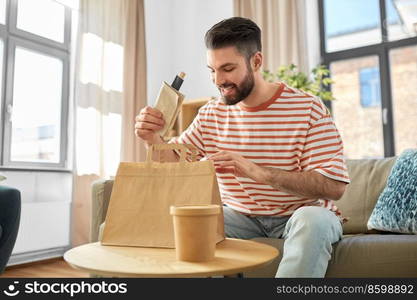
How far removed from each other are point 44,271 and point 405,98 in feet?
9.95

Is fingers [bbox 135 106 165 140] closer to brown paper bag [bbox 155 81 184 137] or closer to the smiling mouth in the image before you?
brown paper bag [bbox 155 81 184 137]

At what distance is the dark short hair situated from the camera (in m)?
1.22

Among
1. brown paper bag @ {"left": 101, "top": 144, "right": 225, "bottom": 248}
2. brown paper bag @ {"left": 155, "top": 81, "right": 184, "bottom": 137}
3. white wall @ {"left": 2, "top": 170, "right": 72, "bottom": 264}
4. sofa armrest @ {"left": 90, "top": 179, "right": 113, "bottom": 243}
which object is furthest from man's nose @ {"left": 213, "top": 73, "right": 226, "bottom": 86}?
white wall @ {"left": 2, "top": 170, "right": 72, "bottom": 264}

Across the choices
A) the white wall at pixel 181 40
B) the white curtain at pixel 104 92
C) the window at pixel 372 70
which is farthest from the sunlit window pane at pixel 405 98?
the white curtain at pixel 104 92

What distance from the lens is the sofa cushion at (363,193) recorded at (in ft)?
5.52

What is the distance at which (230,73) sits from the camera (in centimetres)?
124

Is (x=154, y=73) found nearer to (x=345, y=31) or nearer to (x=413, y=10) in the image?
(x=345, y=31)

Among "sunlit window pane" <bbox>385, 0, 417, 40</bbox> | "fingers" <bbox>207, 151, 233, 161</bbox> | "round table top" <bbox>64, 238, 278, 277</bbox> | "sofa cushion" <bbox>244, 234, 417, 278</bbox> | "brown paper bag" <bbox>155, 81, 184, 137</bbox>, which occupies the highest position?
"sunlit window pane" <bbox>385, 0, 417, 40</bbox>

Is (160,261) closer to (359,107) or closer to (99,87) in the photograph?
(99,87)

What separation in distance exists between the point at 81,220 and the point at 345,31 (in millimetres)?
2786

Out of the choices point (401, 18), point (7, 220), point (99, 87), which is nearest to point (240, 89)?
point (7, 220)

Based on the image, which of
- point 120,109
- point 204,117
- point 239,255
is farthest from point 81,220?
point 239,255

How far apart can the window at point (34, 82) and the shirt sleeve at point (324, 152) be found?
2311 mm

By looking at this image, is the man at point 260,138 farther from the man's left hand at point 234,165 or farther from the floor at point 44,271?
the floor at point 44,271
